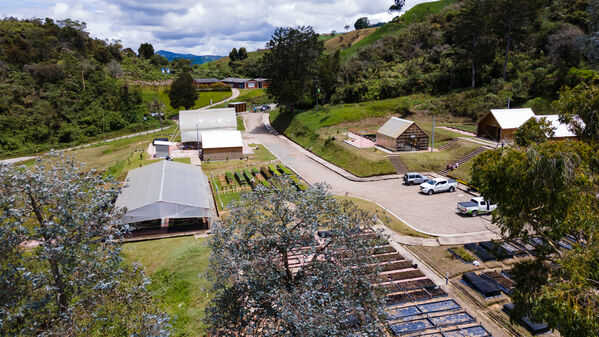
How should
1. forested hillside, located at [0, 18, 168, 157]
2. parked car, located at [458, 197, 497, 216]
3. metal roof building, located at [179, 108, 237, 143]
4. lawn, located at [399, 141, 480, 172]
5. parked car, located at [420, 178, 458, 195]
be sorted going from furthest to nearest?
forested hillside, located at [0, 18, 168, 157] → metal roof building, located at [179, 108, 237, 143] → lawn, located at [399, 141, 480, 172] → parked car, located at [420, 178, 458, 195] → parked car, located at [458, 197, 497, 216]

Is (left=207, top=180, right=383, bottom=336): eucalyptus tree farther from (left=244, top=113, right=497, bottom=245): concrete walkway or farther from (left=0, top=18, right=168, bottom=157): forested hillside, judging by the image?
(left=0, top=18, right=168, bottom=157): forested hillside

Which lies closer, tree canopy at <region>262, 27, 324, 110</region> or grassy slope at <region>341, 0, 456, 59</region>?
tree canopy at <region>262, 27, 324, 110</region>

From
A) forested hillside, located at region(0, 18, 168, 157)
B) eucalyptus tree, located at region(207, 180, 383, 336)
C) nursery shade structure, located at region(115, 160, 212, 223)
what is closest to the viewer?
eucalyptus tree, located at region(207, 180, 383, 336)

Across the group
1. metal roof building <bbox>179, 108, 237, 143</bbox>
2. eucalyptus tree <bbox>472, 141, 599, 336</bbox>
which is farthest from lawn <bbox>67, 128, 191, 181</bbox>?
eucalyptus tree <bbox>472, 141, 599, 336</bbox>

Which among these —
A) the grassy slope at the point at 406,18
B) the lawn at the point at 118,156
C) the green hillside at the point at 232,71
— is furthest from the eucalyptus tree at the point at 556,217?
the green hillside at the point at 232,71

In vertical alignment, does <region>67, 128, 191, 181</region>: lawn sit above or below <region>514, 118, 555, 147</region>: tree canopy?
below

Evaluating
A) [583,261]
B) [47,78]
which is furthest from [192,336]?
[47,78]

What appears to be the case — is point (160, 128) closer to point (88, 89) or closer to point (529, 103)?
point (88, 89)
